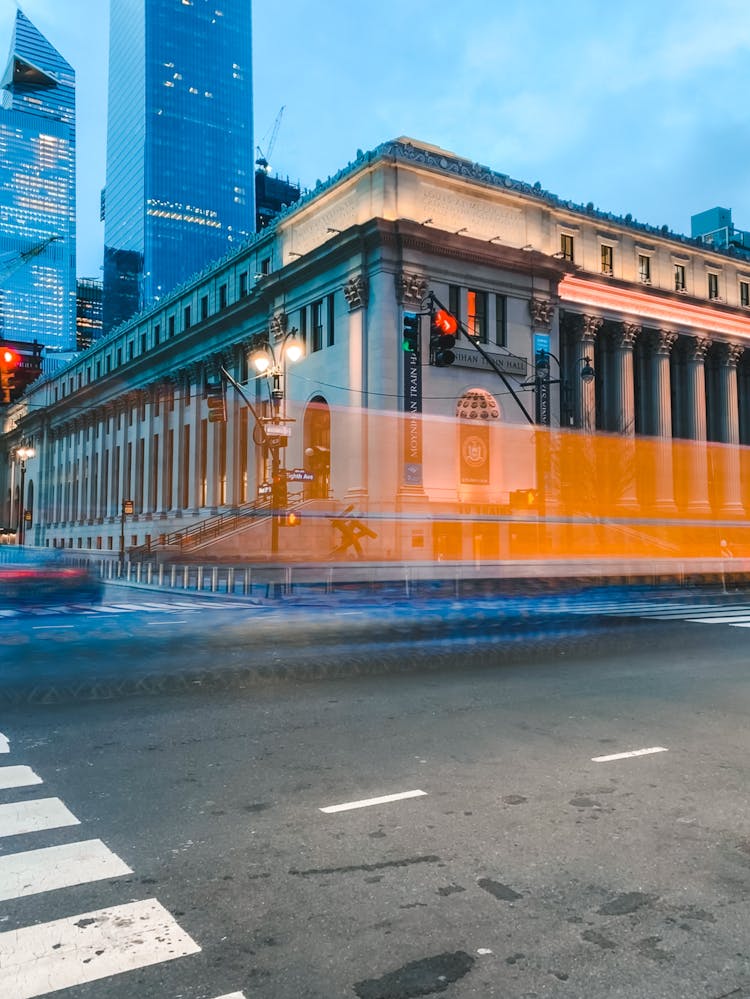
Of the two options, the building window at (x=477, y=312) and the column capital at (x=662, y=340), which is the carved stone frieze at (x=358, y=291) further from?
the column capital at (x=662, y=340)

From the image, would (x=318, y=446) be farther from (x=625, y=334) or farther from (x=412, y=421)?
(x=625, y=334)

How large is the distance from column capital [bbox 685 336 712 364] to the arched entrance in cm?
2790

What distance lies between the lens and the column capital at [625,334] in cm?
5406

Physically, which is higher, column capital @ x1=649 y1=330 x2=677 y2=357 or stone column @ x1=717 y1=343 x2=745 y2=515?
column capital @ x1=649 y1=330 x2=677 y2=357

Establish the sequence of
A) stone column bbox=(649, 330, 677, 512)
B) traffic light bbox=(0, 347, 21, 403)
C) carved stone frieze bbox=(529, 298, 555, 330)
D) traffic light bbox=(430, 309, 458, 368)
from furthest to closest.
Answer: stone column bbox=(649, 330, 677, 512) → carved stone frieze bbox=(529, 298, 555, 330) → traffic light bbox=(430, 309, 458, 368) → traffic light bbox=(0, 347, 21, 403)

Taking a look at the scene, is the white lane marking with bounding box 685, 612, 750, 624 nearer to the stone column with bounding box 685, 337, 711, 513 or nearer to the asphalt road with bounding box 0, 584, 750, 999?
the asphalt road with bounding box 0, 584, 750, 999

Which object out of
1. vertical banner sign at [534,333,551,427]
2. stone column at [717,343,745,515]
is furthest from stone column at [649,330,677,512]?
vertical banner sign at [534,333,551,427]

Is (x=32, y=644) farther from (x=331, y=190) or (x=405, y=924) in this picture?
(x=331, y=190)

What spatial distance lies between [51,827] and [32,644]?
9.62 m

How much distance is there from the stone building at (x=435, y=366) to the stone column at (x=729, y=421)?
16 centimetres

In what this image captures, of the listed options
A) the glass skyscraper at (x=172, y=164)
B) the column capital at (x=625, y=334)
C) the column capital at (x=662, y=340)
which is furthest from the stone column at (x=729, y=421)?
the glass skyscraper at (x=172, y=164)

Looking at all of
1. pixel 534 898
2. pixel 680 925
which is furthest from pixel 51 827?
pixel 680 925

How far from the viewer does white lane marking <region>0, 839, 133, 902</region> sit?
163 inches

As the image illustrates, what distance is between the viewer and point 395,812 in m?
5.23
